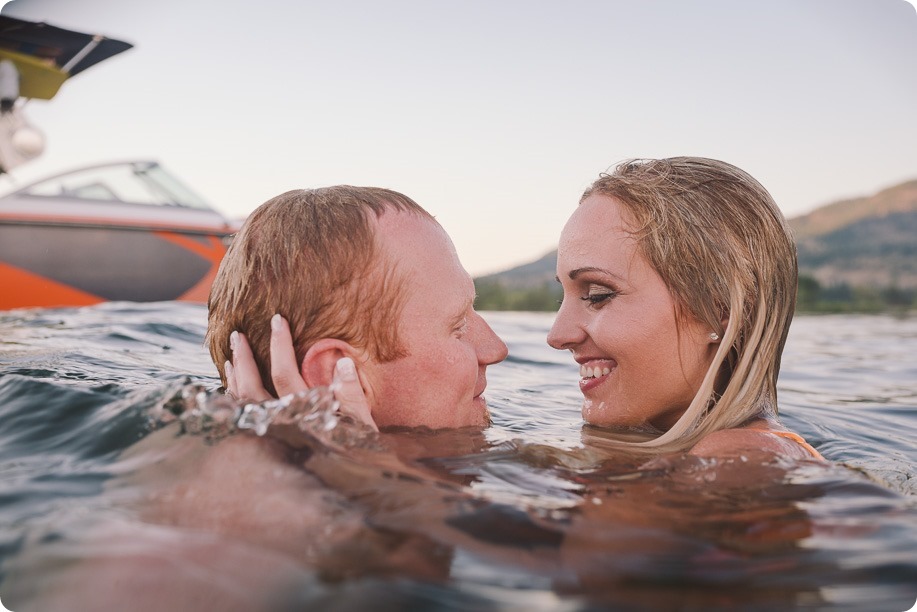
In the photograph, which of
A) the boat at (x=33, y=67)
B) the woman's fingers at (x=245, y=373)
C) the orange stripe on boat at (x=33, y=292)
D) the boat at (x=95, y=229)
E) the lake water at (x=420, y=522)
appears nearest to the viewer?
the lake water at (x=420, y=522)

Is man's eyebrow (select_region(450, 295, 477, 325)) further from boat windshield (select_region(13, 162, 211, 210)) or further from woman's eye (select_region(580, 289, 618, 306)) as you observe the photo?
boat windshield (select_region(13, 162, 211, 210))

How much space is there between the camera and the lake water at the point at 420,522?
1.51m

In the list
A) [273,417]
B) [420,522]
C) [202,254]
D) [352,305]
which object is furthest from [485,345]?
[202,254]

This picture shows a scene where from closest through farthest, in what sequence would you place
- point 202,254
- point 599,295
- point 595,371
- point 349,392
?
point 349,392, point 599,295, point 595,371, point 202,254

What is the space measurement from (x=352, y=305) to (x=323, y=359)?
0.18 meters

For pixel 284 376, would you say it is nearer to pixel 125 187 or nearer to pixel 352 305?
pixel 352 305

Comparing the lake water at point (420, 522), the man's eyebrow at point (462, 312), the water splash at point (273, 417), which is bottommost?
the lake water at point (420, 522)

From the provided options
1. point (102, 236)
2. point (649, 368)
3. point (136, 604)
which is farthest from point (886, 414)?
point (102, 236)

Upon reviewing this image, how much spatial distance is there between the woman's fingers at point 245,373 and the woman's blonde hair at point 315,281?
4 cm

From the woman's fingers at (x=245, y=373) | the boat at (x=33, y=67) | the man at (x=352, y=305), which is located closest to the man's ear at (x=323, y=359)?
the man at (x=352, y=305)

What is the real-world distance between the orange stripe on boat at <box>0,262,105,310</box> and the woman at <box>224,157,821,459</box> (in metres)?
6.73

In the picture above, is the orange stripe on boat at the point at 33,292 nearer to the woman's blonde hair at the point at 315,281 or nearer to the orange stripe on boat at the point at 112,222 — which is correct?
the orange stripe on boat at the point at 112,222

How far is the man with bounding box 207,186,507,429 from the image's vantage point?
2.26 meters

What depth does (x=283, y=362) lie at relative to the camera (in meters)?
2.20
